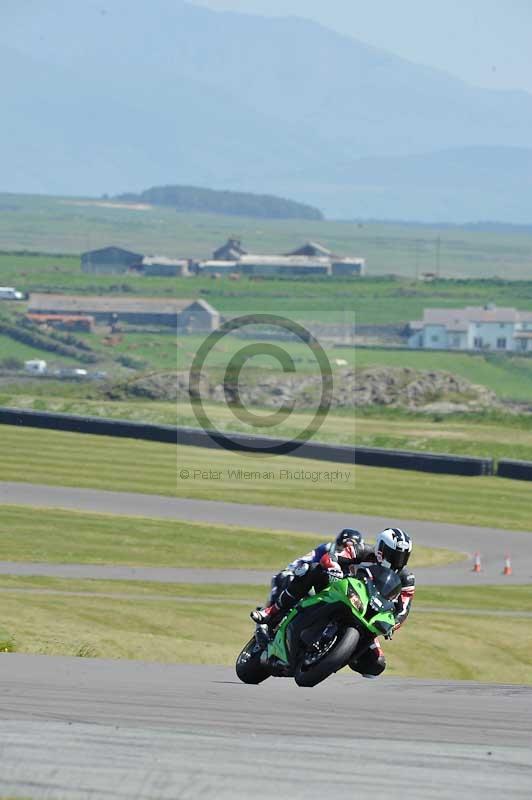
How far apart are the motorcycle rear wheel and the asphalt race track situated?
247 mm

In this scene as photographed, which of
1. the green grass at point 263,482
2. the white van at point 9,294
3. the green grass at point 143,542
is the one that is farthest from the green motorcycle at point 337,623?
the white van at point 9,294

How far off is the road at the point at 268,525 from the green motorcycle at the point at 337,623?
64.8ft

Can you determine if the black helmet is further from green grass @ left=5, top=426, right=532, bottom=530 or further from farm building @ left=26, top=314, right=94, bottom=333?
farm building @ left=26, top=314, right=94, bottom=333

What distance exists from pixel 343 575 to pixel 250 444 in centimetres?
4186

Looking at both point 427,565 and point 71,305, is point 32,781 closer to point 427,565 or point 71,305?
point 427,565

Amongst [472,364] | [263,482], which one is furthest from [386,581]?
[472,364]

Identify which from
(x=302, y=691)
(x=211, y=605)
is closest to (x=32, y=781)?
(x=302, y=691)

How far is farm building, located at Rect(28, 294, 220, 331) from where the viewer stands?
160 m

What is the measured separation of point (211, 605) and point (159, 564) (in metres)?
5.98

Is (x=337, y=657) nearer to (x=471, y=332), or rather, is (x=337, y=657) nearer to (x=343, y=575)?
(x=343, y=575)

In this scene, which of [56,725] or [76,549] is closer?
[56,725]

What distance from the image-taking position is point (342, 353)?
128 metres

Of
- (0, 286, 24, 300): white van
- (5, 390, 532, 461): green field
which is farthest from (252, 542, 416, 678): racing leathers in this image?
(0, 286, 24, 300): white van

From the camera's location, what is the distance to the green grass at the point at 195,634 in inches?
884
